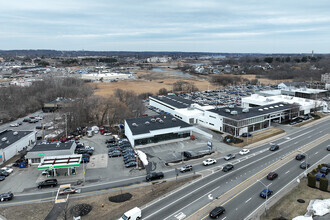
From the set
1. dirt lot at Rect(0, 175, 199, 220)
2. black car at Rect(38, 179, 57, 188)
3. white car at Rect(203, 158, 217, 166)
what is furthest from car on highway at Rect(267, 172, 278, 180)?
black car at Rect(38, 179, 57, 188)

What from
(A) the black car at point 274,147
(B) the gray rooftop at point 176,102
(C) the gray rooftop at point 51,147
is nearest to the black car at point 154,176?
(C) the gray rooftop at point 51,147

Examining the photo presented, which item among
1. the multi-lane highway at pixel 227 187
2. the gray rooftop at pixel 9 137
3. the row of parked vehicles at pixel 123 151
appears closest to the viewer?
the multi-lane highway at pixel 227 187

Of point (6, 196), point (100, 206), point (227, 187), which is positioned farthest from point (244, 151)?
point (6, 196)

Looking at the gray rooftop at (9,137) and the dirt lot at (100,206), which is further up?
the gray rooftop at (9,137)

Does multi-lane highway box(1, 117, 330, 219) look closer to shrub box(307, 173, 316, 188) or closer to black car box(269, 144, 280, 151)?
black car box(269, 144, 280, 151)

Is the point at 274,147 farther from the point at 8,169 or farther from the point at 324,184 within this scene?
the point at 8,169

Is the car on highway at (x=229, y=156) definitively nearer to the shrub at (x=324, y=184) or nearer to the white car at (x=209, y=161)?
the white car at (x=209, y=161)

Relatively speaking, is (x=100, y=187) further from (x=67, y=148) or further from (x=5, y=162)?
(x=5, y=162)

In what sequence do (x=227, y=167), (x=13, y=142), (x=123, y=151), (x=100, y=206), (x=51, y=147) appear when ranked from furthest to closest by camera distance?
(x=13, y=142), (x=123, y=151), (x=51, y=147), (x=227, y=167), (x=100, y=206)

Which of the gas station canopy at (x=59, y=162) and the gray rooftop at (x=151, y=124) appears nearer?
the gas station canopy at (x=59, y=162)
